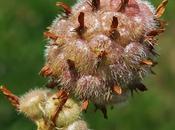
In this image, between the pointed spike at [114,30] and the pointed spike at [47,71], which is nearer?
the pointed spike at [114,30]

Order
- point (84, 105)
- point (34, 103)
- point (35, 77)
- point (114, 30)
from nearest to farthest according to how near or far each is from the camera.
Answer: 1. point (114, 30)
2. point (84, 105)
3. point (34, 103)
4. point (35, 77)

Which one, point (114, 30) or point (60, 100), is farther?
point (60, 100)

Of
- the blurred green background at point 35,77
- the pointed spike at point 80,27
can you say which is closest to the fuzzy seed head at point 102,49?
the pointed spike at point 80,27

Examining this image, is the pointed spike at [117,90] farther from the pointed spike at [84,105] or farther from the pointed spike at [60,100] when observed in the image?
the pointed spike at [60,100]

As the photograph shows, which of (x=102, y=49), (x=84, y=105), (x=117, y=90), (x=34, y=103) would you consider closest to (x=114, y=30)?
(x=102, y=49)

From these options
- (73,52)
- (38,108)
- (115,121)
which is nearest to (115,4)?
(73,52)

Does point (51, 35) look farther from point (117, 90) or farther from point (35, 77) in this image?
point (35, 77)

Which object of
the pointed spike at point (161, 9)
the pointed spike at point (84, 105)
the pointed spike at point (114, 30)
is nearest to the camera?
the pointed spike at point (114, 30)

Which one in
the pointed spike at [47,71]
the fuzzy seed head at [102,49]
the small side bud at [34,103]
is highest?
the fuzzy seed head at [102,49]

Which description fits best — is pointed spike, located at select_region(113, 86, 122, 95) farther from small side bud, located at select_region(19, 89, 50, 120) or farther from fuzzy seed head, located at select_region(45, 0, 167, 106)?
small side bud, located at select_region(19, 89, 50, 120)

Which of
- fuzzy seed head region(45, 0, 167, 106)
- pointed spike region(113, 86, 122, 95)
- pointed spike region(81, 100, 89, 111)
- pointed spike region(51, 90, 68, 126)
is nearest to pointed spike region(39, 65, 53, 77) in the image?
fuzzy seed head region(45, 0, 167, 106)
